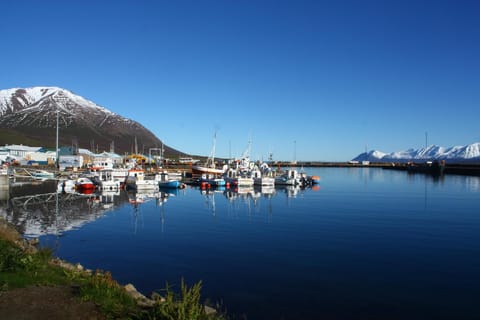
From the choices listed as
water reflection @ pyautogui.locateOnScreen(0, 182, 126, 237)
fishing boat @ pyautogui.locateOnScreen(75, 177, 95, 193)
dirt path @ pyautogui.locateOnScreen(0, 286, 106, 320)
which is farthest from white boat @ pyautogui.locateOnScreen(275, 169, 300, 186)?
dirt path @ pyautogui.locateOnScreen(0, 286, 106, 320)

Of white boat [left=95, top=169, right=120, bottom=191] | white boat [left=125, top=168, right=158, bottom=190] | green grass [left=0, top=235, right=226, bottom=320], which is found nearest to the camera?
green grass [left=0, top=235, right=226, bottom=320]

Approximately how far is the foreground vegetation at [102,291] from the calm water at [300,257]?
4.94 m

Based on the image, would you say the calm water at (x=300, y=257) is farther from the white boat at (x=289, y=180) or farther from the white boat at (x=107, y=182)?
the white boat at (x=289, y=180)

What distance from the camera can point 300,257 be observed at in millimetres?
23484

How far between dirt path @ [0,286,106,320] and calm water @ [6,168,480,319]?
665 centimetres

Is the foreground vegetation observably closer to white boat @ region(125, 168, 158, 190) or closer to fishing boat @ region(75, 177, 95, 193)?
white boat @ region(125, 168, 158, 190)

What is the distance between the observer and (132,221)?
37562 millimetres

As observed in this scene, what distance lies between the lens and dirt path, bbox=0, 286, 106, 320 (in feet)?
31.1

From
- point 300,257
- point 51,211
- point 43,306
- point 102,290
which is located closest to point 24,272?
point 43,306

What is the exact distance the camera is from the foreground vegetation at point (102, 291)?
366 inches

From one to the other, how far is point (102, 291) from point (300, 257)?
1471 cm

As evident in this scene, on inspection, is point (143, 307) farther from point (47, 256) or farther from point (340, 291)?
point (340, 291)

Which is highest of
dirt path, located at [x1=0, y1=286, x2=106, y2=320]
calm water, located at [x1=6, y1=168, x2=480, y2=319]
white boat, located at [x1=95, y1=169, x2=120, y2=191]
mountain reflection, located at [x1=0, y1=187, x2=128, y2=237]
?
white boat, located at [x1=95, y1=169, x2=120, y2=191]

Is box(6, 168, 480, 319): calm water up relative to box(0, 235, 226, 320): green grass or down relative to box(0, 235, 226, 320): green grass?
down
